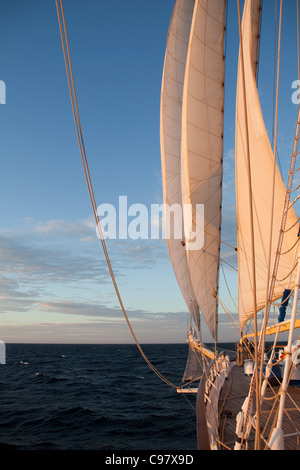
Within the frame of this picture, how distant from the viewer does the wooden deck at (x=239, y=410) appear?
504 centimetres

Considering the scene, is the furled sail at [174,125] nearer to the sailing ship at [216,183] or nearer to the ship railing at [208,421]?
the sailing ship at [216,183]

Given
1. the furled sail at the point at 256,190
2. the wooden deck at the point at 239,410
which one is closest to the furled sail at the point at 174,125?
the furled sail at the point at 256,190

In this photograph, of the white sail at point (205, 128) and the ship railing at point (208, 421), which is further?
the white sail at point (205, 128)

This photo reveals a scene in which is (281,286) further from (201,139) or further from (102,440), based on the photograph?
(102,440)

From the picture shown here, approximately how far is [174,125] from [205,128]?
17.1ft

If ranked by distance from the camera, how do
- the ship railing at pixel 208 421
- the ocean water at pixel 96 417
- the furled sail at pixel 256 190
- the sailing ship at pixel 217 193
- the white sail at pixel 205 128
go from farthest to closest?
the ocean water at pixel 96 417 < the white sail at pixel 205 128 < the furled sail at pixel 256 190 < the sailing ship at pixel 217 193 < the ship railing at pixel 208 421

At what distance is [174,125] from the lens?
18.5 meters

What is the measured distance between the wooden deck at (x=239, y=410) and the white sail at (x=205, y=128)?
470 centimetres

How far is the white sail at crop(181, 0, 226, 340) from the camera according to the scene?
42.0 ft

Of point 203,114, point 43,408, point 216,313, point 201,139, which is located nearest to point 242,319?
point 216,313

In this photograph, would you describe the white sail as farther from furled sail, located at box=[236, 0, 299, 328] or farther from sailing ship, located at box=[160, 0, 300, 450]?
furled sail, located at box=[236, 0, 299, 328]

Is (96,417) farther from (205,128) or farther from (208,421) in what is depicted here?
(205,128)

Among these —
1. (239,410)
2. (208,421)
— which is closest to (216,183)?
(239,410)

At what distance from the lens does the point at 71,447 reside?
12.5m
